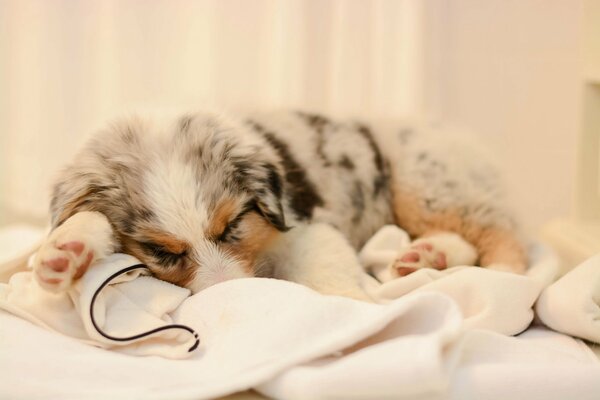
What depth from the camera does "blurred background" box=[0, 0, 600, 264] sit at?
3852 millimetres

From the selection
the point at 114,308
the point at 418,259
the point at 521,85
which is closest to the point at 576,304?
the point at 418,259

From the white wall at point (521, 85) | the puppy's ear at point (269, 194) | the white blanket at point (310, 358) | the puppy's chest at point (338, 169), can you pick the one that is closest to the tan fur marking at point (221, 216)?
the puppy's ear at point (269, 194)

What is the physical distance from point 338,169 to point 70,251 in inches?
50.1

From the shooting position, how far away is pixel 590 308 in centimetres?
201

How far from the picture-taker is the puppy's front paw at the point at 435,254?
2.48 metres

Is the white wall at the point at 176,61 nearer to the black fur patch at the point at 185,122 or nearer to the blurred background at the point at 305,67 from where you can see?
the blurred background at the point at 305,67

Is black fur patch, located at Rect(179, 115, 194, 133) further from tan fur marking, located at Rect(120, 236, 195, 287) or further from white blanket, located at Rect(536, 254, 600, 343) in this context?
white blanket, located at Rect(536, 254, 600, 343)

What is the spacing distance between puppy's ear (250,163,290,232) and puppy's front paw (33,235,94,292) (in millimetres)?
584

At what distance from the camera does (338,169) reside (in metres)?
2.91

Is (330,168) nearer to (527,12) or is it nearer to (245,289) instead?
(245,289)

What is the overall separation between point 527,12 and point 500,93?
1.61 feet

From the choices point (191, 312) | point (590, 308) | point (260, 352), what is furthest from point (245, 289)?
point (590, 308)

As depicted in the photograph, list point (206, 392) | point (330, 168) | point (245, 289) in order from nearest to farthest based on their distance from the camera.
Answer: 1. point (206, 392)
2. point (245, 289)
3. point (330, 168)

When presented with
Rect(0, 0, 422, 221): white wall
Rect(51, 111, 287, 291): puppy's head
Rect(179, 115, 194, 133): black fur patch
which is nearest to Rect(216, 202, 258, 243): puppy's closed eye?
Rect(51, 111, 287, 291): puppy's head
